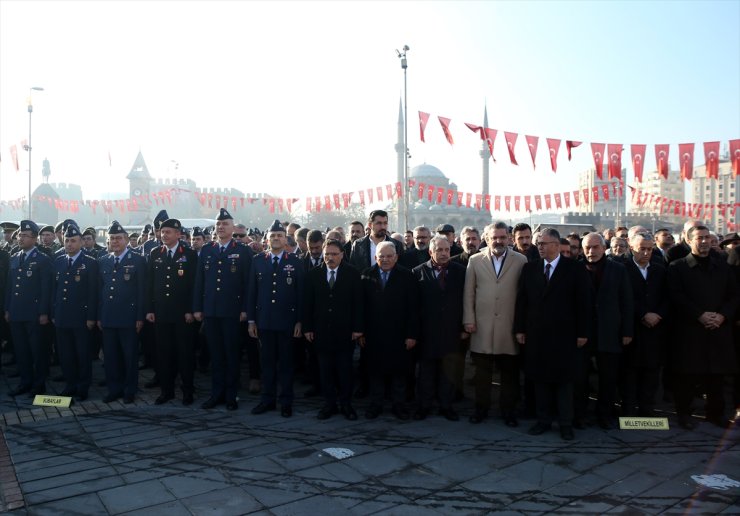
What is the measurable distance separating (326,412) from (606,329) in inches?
125

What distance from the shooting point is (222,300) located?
255 inches

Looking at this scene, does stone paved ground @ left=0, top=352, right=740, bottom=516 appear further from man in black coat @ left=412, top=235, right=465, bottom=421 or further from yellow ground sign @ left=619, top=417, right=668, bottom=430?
man in black coat @ left=412, top=235, right=465, bottom=421

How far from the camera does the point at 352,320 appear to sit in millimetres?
6059

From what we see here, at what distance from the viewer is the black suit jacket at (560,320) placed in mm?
5344

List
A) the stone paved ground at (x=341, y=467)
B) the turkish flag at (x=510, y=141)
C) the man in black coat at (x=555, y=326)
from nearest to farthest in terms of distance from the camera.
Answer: the stone paved ground at (x=341, y=467), the man in black coat at (x=555, y=326), the turkish flag at (x=510, y=141)

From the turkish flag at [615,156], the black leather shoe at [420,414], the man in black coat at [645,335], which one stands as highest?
the turkish flag at [615,156]

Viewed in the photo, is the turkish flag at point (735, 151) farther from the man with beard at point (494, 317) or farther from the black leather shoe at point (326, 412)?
the black leather shoe at point (326, 412)

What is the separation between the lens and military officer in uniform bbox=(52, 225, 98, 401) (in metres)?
6.89

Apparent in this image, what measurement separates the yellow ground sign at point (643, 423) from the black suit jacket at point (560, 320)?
88 centimetres

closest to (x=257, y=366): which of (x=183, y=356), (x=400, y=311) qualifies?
(x=183, y=356)

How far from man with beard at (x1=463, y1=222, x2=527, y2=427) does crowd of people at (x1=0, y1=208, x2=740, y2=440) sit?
16 millimetres

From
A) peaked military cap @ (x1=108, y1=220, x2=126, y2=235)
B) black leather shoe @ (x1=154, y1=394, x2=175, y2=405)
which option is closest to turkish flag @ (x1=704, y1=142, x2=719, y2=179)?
peaked military cap @ (x1=108, y1=220, x2=126, y2=235)

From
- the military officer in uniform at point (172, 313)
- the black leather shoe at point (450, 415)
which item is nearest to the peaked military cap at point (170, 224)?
the military officer in uniform at point (172, 313)

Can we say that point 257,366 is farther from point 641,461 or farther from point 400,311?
point 641,461
